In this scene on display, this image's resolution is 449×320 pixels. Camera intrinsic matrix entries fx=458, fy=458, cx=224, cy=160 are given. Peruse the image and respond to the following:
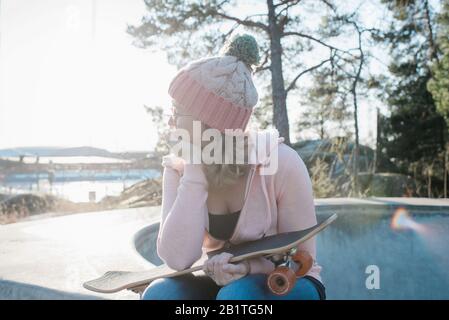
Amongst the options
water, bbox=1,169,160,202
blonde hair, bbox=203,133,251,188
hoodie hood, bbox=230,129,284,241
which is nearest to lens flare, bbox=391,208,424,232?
hoodie hood, bbox=230,129,284,241

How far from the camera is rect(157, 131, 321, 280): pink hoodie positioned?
1.63 metres

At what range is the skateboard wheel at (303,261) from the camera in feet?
5.10

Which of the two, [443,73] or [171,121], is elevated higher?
[443,73]

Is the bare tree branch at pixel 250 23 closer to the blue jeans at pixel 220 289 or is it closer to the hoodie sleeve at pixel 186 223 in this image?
the hoodie sleeve at pixel 186 223

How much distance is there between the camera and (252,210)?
1.67 metres

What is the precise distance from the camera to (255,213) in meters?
1.67

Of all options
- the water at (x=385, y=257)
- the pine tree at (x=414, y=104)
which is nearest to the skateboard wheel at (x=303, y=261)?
the water at (x=385, y=257)

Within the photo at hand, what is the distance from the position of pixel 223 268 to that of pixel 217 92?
1.99 ft

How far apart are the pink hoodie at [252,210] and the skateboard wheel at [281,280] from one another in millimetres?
214

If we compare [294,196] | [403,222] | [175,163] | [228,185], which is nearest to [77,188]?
[403,222]

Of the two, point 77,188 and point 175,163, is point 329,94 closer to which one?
point 175,163
